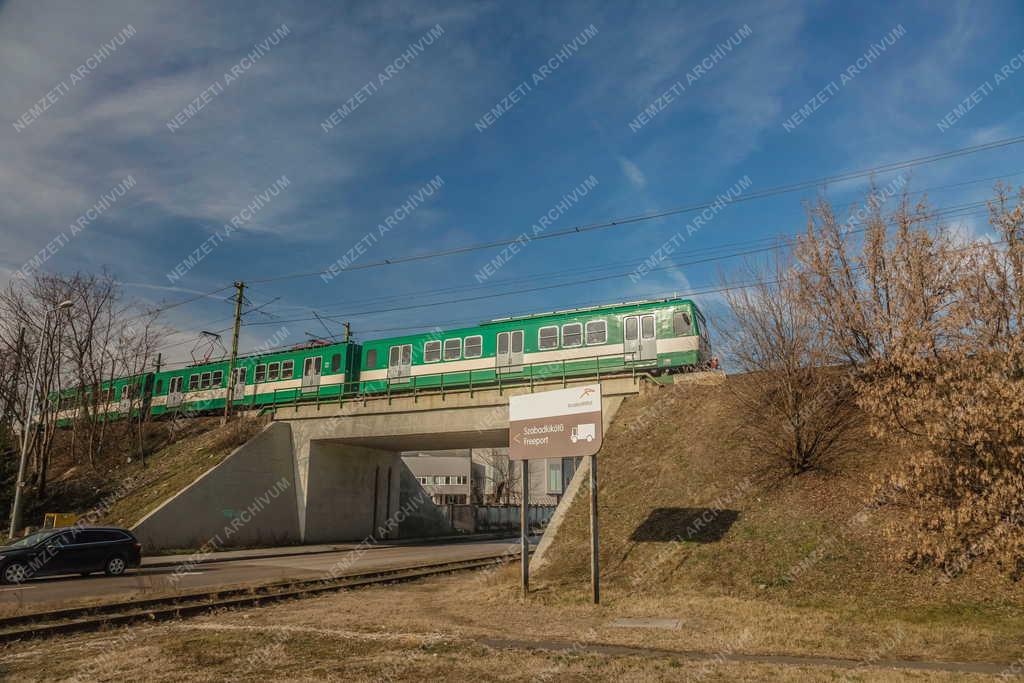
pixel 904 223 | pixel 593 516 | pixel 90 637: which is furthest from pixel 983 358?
pixel 90 637

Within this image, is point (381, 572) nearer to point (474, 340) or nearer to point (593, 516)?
point (593, 516)

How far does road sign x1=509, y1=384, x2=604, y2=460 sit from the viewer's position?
48.5 ft

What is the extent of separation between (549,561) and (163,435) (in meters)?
30.7

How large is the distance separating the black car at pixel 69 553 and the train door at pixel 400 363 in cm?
1475

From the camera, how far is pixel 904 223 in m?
18.2

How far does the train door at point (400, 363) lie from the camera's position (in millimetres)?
33531

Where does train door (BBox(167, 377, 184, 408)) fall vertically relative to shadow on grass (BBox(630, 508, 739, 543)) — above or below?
above

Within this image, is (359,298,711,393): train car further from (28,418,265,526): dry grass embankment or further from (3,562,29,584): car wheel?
(3,562,29,584): car wheel

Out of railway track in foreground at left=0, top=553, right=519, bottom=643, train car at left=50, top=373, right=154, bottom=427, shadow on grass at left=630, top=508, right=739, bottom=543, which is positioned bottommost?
railway track in foreground at left=0, top=553, right=519, bottom=643

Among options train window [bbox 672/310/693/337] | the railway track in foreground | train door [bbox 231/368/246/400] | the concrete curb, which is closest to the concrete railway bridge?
the concrete curb

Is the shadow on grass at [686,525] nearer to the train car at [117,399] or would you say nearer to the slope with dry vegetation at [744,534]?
the slope with dry vegetation at [744,534]

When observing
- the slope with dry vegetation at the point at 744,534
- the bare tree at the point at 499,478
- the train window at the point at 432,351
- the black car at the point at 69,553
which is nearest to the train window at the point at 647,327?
the slope with dry vegetation at the point at 744,534

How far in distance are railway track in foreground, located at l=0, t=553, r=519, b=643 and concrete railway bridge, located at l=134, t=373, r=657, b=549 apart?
1091 cm

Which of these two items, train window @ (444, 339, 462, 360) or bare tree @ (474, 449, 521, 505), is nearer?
train window @ (444, 339, 462, 360)
